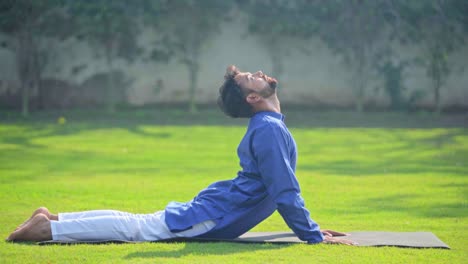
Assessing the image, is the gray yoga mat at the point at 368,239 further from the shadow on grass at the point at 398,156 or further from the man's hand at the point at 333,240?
the shadow on grass at the point at 398,156

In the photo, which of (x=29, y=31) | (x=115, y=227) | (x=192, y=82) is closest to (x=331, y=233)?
(x=115, y=227)

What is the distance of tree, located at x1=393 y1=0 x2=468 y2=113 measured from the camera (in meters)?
21.3

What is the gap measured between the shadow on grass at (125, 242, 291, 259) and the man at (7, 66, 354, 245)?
160mm

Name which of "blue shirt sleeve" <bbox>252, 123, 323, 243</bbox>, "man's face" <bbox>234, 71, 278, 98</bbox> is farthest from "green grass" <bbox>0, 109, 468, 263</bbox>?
"man's face" <bbox>234, 71, 278, 98</bbox>

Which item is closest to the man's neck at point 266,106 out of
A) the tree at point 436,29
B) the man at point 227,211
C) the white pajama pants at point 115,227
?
the man at point 227,211

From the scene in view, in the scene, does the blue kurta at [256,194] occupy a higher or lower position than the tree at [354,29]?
lower

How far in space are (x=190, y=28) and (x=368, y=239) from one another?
1540 cm

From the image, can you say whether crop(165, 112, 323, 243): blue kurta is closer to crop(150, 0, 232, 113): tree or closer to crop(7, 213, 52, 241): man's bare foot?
crop(7, 213, 52, 241): man's bare foot

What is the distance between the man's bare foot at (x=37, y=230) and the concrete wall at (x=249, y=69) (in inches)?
601

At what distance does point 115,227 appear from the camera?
6.33 m

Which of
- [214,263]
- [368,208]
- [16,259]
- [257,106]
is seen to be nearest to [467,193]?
[368,208]

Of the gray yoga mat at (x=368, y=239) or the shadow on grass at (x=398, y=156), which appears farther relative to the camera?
the shadow on grass at (x=398, y=156)

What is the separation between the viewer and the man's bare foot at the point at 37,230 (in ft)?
20.7

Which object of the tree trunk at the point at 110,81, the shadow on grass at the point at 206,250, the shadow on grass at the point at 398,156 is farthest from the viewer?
the tree trunk at the point at 110,81
